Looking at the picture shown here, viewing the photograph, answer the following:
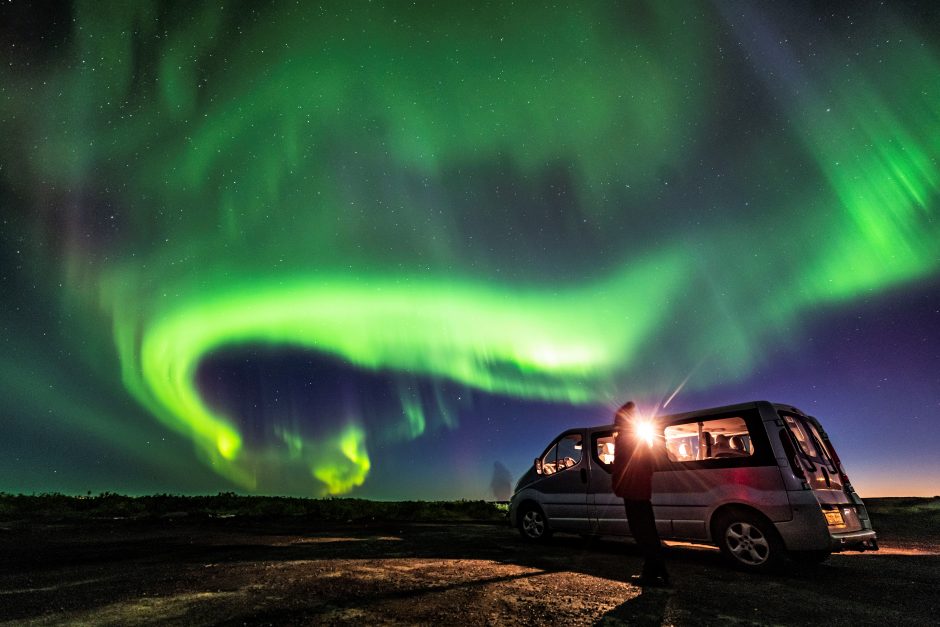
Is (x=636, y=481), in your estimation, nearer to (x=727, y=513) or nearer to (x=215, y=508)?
(x=727, y=513)

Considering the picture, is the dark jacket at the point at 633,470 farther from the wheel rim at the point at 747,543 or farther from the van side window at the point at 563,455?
the van side window at the point at 563,455

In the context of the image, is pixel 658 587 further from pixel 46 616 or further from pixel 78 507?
pixel 78 507

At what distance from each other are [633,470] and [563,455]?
155 inches

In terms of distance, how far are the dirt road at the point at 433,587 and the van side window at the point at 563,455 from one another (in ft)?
5.05

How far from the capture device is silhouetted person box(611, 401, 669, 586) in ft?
18.4

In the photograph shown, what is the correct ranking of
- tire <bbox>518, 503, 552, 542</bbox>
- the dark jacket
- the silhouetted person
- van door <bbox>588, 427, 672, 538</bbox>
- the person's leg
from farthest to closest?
tire <bbox>518, 503, 552, 542</bbox> < van door <bbox>588, 427, 672, 538</bbox> < the dark jacket < the silhouetted person < the person's leg

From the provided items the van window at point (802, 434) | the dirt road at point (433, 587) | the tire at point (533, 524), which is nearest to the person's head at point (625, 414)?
the dirt road at point (433, 587)

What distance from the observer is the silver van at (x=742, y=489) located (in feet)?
21.0

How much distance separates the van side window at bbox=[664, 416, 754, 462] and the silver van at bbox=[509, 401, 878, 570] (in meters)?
0.02

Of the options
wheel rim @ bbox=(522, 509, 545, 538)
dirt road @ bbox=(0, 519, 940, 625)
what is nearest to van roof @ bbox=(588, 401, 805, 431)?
dirt road @ bbox=(0, 519, 940, 625)

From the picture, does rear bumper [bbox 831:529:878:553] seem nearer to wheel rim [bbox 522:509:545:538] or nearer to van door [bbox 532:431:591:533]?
van door [bbox 532:431:591:533]

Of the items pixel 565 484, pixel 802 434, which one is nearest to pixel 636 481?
pixel 802 434

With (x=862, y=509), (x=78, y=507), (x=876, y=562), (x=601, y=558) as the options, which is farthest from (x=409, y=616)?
(x=78, y=507)

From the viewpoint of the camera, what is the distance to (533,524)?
9852 mm
